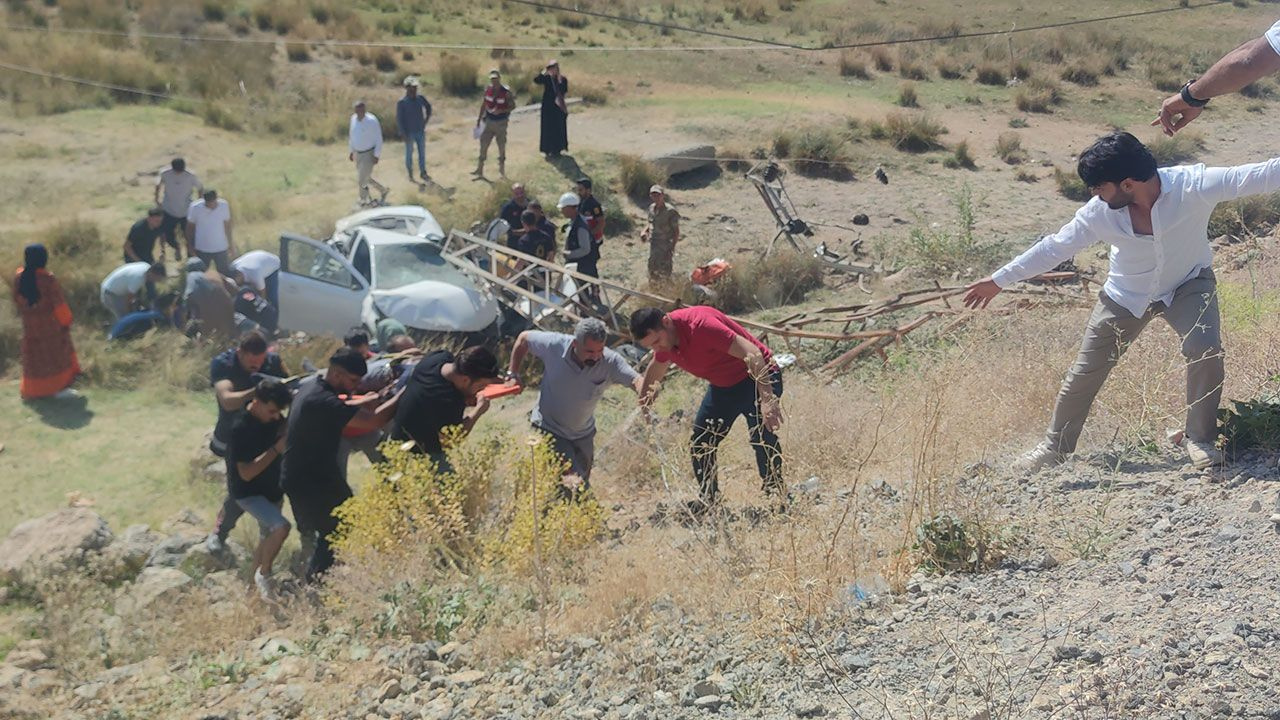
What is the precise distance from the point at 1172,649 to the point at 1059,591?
64 centimetres

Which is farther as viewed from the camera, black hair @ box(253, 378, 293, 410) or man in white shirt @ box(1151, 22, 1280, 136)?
black hair @ box(253, 378, 293, 410)

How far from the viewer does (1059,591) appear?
4059mm

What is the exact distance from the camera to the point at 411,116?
17266 mm

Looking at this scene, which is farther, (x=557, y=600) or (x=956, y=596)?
(x=557, y=600)

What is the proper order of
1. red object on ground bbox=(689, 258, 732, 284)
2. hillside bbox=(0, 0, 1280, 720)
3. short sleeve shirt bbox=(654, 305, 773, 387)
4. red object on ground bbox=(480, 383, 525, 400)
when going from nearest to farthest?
hillside bbox=(0, 0, 1280, 720), short sleeve shirt bbox=(654, 305, 773, 387), red object on ground bbox=(480, 383, 525, 400), red object on ground bbox=(689, 258, 732, 284)

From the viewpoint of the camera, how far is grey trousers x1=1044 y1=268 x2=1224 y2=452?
4.67m

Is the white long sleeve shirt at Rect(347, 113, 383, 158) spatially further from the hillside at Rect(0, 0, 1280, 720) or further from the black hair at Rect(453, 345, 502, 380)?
the black hair at Rect(453, 345, 502, 380)

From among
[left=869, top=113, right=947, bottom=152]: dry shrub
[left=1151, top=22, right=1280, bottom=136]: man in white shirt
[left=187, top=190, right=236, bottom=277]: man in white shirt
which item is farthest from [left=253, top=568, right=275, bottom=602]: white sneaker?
[left=869, top=113, right=947, bottom=152]: dry shrub

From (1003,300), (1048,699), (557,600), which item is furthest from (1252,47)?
(1003,300)

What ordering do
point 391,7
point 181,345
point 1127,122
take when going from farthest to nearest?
point 391,7
point 1127,122
point 181,345

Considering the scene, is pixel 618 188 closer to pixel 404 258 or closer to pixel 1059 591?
pixel 404 258

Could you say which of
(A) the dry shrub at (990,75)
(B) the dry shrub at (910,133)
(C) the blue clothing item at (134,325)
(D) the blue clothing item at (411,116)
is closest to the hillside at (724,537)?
(C) the blue clothing item at (134,325)

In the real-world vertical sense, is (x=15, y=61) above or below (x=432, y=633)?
above

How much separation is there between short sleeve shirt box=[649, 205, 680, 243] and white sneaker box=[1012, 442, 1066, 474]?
7920 millimetres
